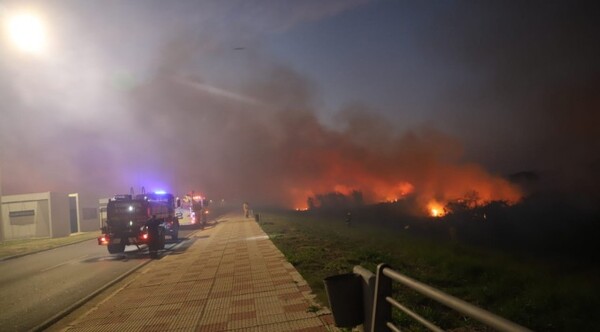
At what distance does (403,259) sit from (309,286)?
4611mm

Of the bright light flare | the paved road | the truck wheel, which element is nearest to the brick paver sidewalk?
the paved road

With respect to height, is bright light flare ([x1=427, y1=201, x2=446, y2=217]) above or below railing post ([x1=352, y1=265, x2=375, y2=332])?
below

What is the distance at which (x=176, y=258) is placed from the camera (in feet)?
45.0

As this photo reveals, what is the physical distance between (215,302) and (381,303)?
4347 millimetres

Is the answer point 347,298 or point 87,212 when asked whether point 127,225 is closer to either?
point 347,298

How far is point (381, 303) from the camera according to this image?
3.27 m

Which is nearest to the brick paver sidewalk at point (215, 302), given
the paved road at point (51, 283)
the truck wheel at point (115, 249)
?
the paved road at point (51, 283)

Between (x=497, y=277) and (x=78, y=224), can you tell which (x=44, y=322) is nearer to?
(x=497, y=277)

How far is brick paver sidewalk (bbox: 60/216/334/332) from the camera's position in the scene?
5547mm

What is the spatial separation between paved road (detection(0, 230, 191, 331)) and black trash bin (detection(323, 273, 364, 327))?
6.13 meters

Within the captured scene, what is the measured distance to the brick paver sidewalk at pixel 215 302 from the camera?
218 inches

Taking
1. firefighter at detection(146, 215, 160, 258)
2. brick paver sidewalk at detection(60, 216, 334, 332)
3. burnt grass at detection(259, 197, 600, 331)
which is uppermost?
firefighter at detection(146, 215, 160, 258)

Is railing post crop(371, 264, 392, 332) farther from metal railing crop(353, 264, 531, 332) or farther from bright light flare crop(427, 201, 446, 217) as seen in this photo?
bright light flare crop(427, 201, 446, 217)

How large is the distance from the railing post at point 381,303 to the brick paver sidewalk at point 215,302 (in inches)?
72.2
